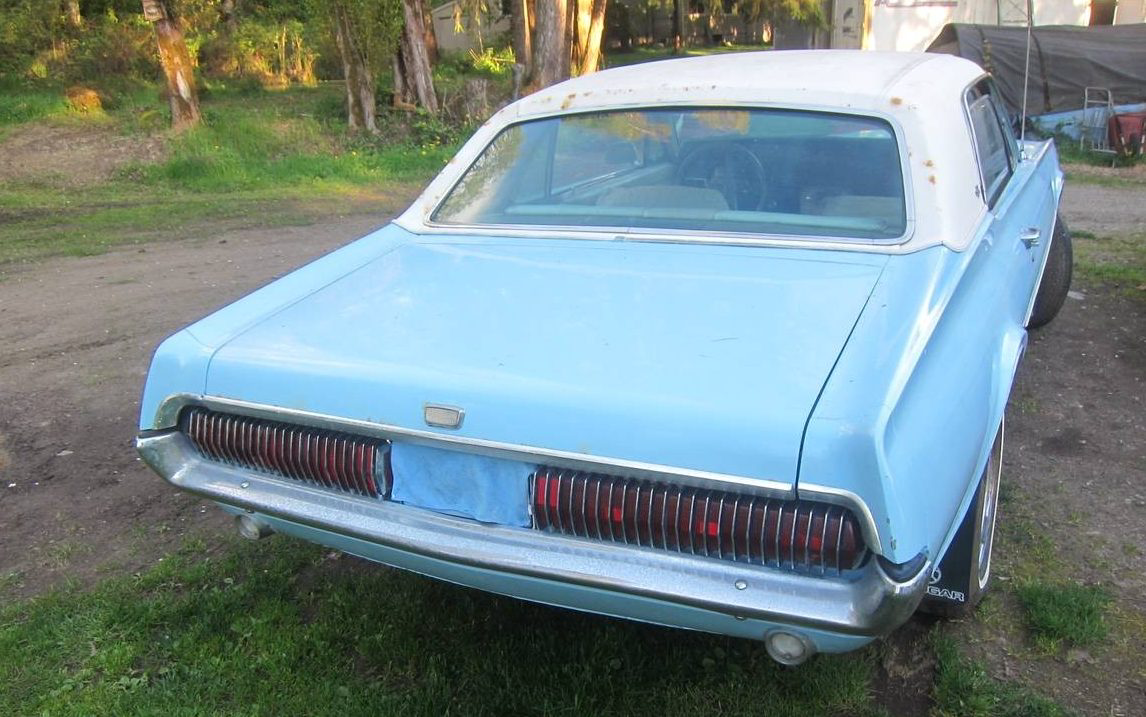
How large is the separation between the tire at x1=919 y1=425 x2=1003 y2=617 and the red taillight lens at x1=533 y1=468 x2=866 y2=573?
0.82m

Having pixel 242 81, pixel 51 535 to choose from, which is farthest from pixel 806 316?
pixel 242 81

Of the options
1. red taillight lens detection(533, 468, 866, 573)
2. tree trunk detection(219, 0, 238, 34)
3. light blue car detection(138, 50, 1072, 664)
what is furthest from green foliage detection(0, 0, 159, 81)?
→ red taillight lens detection(533, 468, 866, 573)

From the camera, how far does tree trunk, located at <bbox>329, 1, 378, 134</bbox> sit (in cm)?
1330

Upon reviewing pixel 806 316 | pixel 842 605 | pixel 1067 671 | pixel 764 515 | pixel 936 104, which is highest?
pixel 936 104

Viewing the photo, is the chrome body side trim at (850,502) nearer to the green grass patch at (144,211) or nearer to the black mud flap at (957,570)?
the black mud flap at (957,570)

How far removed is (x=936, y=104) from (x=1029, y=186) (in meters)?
1.21

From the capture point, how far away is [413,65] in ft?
47.3

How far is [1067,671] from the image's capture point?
2.69 m

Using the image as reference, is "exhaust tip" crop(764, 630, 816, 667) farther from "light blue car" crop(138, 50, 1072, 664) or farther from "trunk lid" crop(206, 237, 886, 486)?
"trunk lid" crop(206, 237, 886, 486)

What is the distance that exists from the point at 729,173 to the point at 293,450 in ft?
5.81

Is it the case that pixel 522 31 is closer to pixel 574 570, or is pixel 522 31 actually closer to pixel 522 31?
pixel 522 31

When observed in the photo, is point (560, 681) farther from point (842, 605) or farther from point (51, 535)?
point (51, 535)

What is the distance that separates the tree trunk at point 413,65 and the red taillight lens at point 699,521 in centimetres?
1317

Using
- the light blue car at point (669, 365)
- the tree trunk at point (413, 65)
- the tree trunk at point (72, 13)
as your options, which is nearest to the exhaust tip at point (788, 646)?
the light blue car at point (669, 365)
